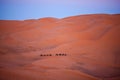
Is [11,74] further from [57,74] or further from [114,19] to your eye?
[114,19]

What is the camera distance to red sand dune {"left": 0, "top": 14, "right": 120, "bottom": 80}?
331 centimetres

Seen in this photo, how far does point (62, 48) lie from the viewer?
3467mm

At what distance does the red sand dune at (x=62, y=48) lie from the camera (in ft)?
10.8

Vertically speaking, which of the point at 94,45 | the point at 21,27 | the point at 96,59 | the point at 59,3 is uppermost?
the point at 59,3

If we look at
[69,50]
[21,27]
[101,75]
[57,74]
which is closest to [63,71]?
[57,74]

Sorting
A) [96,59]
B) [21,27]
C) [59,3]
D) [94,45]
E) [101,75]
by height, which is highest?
[59,3]

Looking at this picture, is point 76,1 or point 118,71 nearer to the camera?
point 118,71

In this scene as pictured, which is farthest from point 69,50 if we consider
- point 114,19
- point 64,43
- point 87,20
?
point 114,19

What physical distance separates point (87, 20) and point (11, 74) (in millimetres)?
1533

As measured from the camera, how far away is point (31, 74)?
333cm

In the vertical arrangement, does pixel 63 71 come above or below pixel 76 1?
below

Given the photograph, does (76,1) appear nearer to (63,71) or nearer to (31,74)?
(63,71)

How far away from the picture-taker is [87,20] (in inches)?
144

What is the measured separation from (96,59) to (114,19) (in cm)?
74
